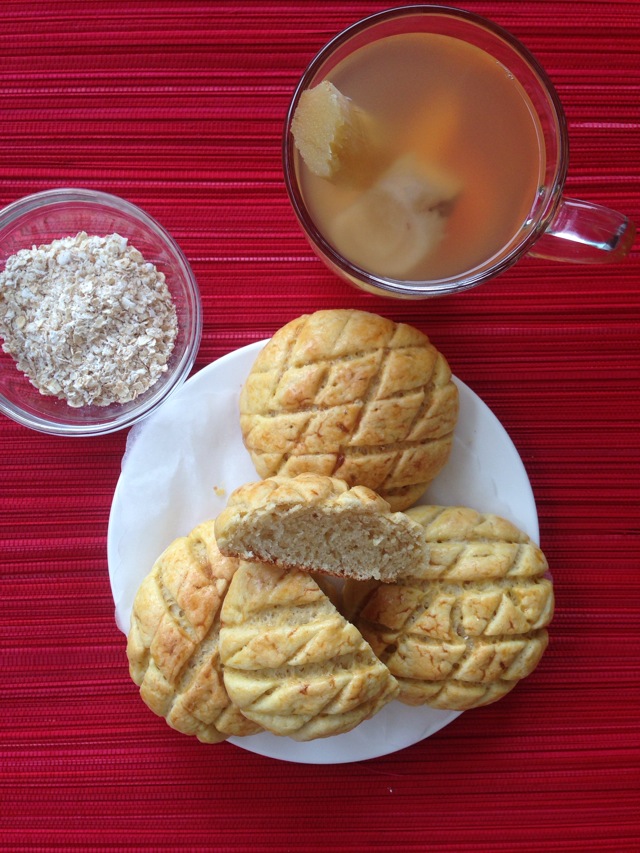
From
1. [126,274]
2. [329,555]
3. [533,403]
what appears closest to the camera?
[329,555]

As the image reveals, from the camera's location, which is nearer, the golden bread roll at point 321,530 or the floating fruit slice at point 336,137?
the floating fruit slice at point 336,137

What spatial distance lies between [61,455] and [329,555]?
93 centimetres

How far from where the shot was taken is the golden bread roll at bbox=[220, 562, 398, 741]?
188 centimetres

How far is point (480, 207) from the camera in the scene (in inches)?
72.1

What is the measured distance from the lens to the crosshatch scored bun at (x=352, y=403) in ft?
6.61

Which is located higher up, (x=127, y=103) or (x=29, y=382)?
(x=127, y=103)

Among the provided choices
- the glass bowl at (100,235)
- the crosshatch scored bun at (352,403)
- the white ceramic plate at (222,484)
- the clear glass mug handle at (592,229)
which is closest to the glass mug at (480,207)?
the clear glass mug handle at (592,229)

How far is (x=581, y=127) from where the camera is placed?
2412mm

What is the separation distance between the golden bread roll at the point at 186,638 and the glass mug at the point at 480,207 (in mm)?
825

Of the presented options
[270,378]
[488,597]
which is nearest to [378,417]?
[270,378]

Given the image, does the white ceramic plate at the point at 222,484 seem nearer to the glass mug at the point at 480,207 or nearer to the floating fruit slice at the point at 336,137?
the glass mug at the point at 480,207

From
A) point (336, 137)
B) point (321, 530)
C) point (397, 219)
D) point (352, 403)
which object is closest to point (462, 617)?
point (321, 530)

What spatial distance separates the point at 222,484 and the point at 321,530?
18.0 inches

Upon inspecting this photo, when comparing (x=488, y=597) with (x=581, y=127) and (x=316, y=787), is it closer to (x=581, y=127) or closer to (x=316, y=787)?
(x=316, y=787)
